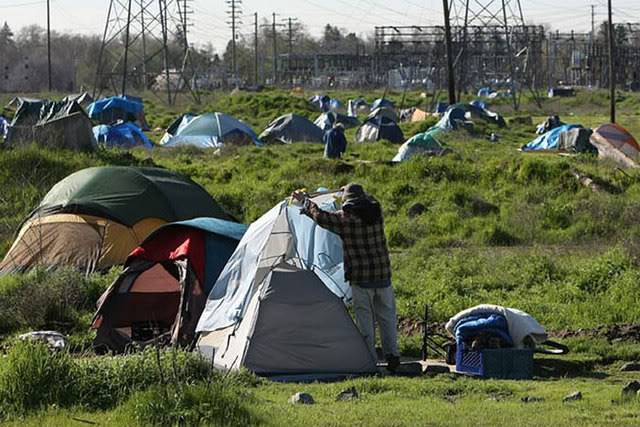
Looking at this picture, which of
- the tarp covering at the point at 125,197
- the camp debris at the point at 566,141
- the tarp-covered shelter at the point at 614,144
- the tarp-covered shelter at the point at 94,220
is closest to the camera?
the tarp-covered shelter at the point at 94,220

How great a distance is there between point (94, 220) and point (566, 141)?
20.7 meters

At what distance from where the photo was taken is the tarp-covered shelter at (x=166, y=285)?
13.4 metres

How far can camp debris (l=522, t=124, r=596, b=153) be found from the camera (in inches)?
1330

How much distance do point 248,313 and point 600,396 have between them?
3.59m

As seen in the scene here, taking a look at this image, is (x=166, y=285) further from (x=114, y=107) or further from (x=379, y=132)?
(x=114, y=107)

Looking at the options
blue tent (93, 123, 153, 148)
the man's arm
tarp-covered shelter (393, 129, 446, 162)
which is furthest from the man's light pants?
blue tent (93, 123, 153, 148)

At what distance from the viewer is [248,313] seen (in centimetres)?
1197

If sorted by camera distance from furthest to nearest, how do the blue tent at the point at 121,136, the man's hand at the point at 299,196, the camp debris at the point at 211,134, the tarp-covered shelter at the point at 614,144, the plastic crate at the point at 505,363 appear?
the camp debris at the point at 211,134, the blue tent at the point at 121,136, the tarp-covered shelter at the point at 614,144, the man's hand at the point at 299,196, the plastic crate at the point at 505,363

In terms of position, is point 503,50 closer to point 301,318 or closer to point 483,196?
point 483,196

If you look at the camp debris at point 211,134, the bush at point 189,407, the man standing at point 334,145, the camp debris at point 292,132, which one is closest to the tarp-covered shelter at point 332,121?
the camp debris at point 292,132

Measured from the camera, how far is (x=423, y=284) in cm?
1647

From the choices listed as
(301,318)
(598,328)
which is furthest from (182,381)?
(598,328)

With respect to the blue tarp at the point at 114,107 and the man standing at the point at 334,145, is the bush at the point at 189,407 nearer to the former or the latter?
the man standing at the point at 334,145

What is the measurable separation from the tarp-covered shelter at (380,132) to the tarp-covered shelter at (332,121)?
143 inches
